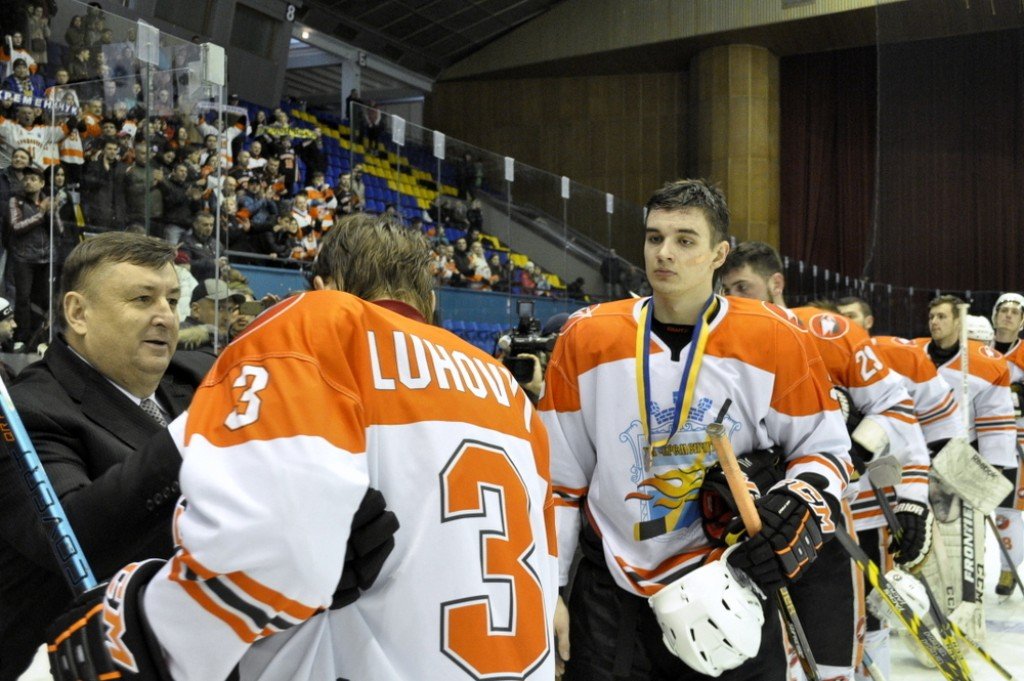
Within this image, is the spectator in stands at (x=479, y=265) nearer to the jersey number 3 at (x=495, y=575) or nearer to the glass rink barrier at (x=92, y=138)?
the glass rink barrier at (x=92, y=138)

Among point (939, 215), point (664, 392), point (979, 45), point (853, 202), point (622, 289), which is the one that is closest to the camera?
point (664, 392)

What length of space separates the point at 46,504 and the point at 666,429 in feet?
→ 4.09

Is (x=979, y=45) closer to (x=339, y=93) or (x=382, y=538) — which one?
(x=382, y=538)

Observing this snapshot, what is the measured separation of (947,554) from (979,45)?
4684 mm

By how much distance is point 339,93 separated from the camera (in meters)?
17.9

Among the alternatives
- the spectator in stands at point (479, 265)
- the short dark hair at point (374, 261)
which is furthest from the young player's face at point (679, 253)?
the spectator in stands at point (479, 265)

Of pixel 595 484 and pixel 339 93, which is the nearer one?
pixel 595 484

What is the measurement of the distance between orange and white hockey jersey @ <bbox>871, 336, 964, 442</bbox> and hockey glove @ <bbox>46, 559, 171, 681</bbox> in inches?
132

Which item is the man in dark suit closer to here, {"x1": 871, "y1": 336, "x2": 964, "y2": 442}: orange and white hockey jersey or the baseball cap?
the baseball cap

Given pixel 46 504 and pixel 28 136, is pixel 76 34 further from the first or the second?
pixel 46 504

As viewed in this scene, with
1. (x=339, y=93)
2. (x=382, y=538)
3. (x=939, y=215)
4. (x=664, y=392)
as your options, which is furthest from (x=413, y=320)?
(x=339, y=93)

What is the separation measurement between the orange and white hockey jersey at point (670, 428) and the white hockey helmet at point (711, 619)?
0.16m

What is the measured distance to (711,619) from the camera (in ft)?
6.34

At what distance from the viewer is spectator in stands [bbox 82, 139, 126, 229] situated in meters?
4.26
